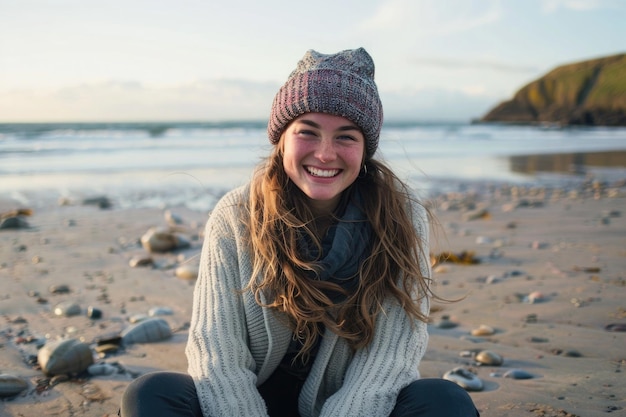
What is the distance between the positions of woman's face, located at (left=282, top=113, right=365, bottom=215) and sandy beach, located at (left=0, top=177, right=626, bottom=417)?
2.81 ft

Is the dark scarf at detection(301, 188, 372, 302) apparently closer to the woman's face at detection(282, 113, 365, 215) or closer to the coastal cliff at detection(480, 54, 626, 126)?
the woman's face at detection(282, 113, 365, 215)

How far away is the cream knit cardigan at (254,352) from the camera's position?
2.38 meters

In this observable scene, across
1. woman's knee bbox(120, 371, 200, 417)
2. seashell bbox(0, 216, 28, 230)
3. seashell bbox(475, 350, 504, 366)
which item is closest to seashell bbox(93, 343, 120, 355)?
woman's knee bbox(120, 371, 200, 417)

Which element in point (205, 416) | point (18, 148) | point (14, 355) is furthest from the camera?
point (18, 148)

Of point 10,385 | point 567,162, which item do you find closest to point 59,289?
point 10,385

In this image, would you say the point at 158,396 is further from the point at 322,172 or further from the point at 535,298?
the point at 535,298

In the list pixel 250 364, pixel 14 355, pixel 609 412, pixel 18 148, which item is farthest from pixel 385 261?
pixel 18 148

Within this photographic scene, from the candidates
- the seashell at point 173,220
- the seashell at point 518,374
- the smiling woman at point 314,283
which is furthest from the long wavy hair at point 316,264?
the seashell at point 173,220

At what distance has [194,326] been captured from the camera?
252cm

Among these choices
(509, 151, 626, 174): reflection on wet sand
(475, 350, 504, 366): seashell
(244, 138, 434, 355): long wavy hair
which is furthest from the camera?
(509, 151, 626, 174): reflection on wet sand

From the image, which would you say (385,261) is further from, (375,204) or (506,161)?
(506,161)

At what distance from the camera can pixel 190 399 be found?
232cm

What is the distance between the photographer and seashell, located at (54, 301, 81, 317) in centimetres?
437

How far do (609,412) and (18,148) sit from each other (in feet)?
74.2
